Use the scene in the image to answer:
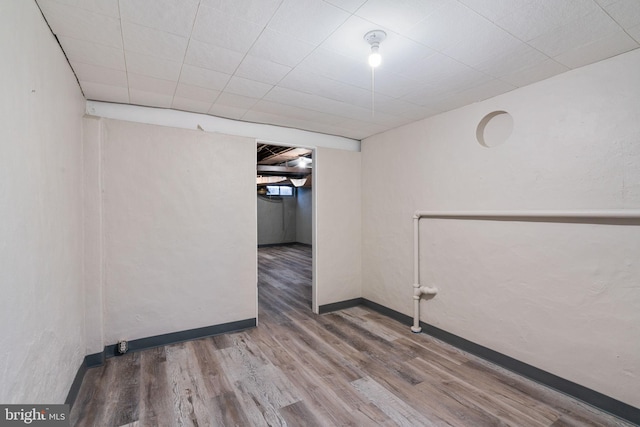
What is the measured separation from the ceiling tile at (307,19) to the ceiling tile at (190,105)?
1402 millimetres

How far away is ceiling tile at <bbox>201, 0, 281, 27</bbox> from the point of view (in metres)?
1.33

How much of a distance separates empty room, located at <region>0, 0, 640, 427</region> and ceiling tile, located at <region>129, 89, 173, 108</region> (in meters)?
0.05

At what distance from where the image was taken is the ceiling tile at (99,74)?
1914 mm

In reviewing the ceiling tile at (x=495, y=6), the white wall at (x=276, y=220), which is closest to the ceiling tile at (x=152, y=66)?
the ceiling tile at (x=495, y=6)

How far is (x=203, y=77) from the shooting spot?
2.09 metres

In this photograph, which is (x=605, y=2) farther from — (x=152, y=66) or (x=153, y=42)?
(x=152, y=66)

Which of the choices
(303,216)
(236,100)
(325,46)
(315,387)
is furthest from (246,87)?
(303,216)

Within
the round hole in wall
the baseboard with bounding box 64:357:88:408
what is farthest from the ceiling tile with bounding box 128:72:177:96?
the round hole in wall

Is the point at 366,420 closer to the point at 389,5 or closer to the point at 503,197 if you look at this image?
the point at 503,197

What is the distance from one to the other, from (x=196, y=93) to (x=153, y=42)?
2.46 feet

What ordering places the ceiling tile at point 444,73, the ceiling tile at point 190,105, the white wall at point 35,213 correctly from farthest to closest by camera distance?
the ceiling tile at point 190,105 < the ceiling tile at point 444,73 < the white wall at point 35,213

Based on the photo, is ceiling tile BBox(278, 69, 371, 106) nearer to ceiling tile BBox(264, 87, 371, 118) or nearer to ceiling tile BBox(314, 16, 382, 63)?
ceiling tile BBox(264, 87, 371, 118)

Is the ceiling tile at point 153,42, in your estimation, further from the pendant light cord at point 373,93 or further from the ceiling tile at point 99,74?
the pendant light cord at point 373,93

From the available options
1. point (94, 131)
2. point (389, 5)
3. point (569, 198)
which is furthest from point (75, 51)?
point (569, 198)
